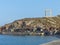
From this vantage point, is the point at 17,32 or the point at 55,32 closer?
the point at 55,32

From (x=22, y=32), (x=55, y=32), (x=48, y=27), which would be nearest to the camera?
(x=55, y=32)

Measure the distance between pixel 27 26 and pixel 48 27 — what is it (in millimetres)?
13243

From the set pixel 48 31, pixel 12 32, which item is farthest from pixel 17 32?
pixel 48 31

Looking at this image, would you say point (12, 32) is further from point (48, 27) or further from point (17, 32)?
point (48, 27)

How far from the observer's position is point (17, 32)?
185 m

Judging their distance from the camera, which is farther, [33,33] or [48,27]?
[48,27]

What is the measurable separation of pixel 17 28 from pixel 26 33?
2191cm

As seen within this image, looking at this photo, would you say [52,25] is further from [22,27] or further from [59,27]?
[22,27]

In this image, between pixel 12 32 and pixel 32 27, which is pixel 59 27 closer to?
pixel 32 27

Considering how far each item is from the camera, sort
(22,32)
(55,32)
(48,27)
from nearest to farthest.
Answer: (55,32)
(22,32)
(48,27)

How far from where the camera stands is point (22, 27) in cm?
19925

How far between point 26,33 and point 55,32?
669 inches

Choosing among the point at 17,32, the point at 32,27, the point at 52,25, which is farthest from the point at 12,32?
the point at 52,25

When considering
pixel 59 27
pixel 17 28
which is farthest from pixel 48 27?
pixel 17 28
